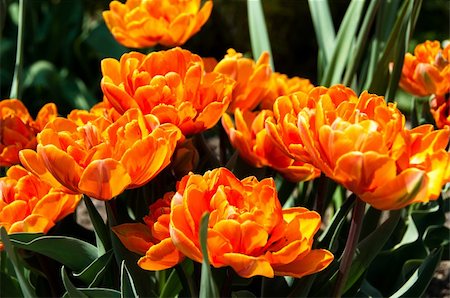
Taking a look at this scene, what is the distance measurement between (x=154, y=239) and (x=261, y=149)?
0.26 m

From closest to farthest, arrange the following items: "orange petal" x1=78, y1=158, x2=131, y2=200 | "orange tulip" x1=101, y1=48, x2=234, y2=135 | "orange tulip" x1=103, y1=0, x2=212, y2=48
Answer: "orange petal" x1=78, y1=158, x2=131, y2=200 < "orange tulip" x1=101, y1=48, x2=234, y2=135 < "orange tulip" x1=103, y1=0, x2=212, y2=48

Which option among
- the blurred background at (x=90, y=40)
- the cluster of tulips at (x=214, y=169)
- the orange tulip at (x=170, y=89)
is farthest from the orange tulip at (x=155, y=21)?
the blurred background at (x=90, y=40)

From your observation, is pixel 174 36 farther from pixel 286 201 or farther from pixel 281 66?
pixel 281 66

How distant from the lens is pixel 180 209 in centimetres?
89

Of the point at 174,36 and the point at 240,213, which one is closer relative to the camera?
the point at 240,213

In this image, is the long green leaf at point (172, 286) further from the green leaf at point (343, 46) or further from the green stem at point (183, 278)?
the green leaf at point (343, 46)

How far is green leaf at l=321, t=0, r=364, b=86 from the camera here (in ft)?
5.01

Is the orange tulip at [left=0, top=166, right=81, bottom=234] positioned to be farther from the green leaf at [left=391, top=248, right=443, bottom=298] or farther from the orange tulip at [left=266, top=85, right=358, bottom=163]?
the green leaf at [left=391, top=248, right=443, bottom=298]

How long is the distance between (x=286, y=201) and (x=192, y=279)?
0.37 m

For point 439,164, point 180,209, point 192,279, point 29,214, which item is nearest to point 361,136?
point 439,164

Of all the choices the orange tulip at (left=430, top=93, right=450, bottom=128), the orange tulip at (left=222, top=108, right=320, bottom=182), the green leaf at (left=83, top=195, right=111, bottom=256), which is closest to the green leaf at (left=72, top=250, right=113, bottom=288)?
the green leaf at (left=83, top=195, right=111, bottom=256)

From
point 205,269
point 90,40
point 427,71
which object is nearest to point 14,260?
point 205,269

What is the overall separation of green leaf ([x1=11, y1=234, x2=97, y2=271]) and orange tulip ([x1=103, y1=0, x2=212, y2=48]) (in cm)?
38

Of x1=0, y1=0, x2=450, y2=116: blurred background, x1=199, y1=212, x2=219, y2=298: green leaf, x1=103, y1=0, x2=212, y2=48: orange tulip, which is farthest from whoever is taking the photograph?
x1=0, y1=0, x2=450, y2=116: blurred background
